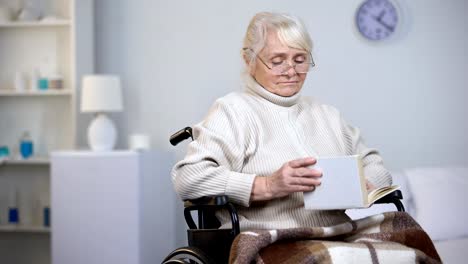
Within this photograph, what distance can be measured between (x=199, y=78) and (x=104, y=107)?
0.63 metres

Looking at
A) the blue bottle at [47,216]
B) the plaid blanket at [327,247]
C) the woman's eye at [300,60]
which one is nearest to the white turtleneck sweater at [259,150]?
the woman's eye at [300,60]

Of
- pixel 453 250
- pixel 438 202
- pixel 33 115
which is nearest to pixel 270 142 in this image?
pixel 453 250

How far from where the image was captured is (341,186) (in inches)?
66.1

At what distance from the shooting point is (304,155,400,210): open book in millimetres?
1663

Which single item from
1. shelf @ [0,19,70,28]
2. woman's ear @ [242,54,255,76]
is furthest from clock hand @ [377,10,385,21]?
woman's ear @ [242,54,255,76]

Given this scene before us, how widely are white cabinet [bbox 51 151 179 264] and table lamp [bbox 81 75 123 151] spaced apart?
214 millimetres

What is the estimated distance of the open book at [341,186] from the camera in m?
1.66

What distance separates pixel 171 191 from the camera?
4.34 m

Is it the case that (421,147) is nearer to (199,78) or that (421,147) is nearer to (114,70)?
(199,78)

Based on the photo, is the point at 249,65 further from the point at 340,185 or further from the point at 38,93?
the point at 38,93

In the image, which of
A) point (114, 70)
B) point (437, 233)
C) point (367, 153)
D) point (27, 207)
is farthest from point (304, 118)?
point (27, 207)

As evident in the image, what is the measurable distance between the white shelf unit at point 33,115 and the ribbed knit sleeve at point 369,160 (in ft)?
8.45

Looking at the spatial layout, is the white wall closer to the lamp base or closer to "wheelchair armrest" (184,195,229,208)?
the lamp base

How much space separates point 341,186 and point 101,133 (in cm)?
261
